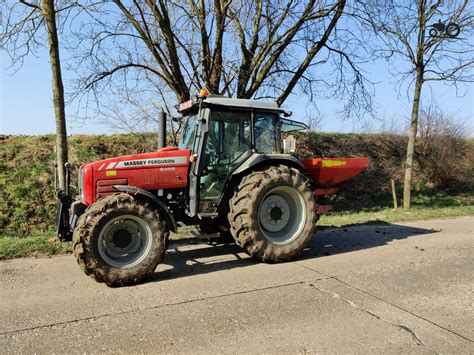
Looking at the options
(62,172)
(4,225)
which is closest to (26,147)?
(4,225)

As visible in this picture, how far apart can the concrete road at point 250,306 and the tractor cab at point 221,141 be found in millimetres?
1090

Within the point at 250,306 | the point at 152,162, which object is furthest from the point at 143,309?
the point at 152,162

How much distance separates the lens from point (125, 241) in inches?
208

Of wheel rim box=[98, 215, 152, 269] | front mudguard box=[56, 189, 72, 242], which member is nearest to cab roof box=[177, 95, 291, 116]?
wheel rim box=[98, 215, 152, 269]

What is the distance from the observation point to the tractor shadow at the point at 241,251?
591 centimetres

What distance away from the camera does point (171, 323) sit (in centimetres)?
398

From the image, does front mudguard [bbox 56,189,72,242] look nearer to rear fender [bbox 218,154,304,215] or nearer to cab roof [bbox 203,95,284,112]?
rear fender [bbox 218,154,304,215]

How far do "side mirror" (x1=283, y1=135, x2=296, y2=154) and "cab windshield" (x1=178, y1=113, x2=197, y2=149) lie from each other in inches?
58.6

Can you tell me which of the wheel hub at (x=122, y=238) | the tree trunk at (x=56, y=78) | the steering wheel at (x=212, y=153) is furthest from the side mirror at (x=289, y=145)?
the tree trunk at (x=56, y=78)

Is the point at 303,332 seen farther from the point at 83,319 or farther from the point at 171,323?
the point at 83,319

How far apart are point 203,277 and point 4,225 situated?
671 cm

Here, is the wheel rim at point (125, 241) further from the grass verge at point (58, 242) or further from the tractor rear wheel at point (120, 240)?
the grass verge at point (58, 242)

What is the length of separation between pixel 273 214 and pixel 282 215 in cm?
17

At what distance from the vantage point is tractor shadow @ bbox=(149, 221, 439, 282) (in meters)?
5.91
